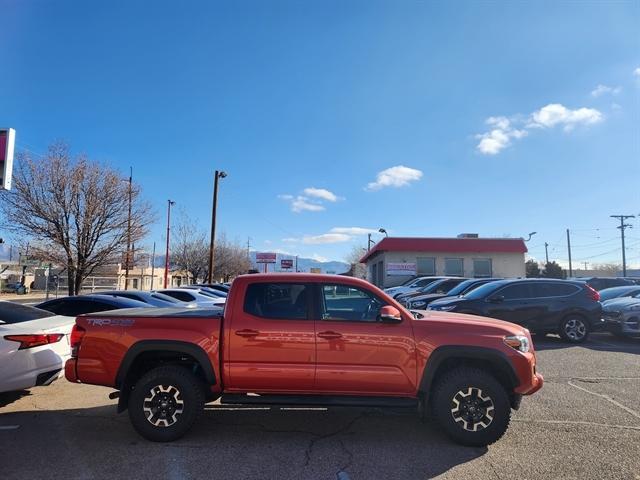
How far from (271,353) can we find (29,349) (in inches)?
138

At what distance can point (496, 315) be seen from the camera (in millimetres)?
11570

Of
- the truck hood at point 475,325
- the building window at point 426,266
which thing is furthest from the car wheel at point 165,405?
the building window at point 426,266

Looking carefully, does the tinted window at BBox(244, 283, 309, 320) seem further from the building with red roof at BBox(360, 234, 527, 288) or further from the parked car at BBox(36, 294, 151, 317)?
the building with red roof at BBox(360, 234, 527, 288)

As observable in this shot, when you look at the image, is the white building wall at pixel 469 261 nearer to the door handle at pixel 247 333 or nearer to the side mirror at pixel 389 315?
the side mirror at pixel 389 315

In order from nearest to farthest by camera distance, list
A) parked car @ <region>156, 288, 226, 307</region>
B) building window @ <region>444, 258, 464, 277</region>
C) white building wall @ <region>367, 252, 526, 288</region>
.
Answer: parked car @ <region>156, 288, 226, 307</region>
white building wall @ <region>367, 252, 526, 288</region>
building window @ <region>444, 258, 464, 277</region>

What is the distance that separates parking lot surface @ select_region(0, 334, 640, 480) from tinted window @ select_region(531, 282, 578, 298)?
5319 millimetres

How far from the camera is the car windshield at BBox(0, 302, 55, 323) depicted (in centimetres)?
659

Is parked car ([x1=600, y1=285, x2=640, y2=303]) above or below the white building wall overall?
below

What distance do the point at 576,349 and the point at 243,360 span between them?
919cm

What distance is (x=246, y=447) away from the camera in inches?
190

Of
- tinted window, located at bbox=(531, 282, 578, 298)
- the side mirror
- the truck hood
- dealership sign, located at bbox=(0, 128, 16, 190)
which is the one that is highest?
dealership sign, located at bbox=(0, 128, 16, 190)

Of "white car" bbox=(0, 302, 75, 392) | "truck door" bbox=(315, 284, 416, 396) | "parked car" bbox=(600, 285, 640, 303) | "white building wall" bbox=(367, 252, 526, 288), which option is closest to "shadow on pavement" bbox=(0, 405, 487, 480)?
"white car" bbox=(0, 302, 75, 392)

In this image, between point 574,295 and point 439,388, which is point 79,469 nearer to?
point 439,388

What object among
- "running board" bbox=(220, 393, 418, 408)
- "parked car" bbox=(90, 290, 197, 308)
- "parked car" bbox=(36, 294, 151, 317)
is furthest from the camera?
"parked car" bbox=(90, 290, 197, 308)
